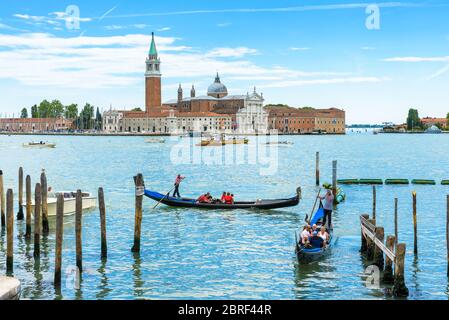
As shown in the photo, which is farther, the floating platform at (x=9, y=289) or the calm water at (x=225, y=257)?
the calm water at (x=225, y=257)

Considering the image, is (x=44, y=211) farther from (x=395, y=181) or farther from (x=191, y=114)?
(x=191, y=114)

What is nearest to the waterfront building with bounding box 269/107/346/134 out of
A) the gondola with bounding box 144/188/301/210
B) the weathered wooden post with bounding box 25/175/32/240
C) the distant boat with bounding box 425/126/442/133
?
the distant boat with bounding box 425/126/442/133

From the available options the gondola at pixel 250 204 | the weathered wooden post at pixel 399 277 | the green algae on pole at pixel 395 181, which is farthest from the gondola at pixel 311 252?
the green algae on pole at pixel 395 181

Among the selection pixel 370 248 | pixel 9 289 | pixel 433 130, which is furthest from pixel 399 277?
pixel 433 130

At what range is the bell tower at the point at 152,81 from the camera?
5241 inches

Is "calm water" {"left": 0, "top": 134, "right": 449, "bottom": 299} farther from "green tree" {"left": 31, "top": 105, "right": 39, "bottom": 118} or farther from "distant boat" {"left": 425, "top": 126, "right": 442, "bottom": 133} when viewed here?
"distant boat" {"left": 425, "top": 126, "right": 442, "bottom": 133}

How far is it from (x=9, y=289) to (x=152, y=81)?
128460 mm

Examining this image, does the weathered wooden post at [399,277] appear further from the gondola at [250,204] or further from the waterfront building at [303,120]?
the waterfront building at [303,120]

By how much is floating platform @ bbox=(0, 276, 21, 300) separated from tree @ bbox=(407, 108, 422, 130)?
159397mm

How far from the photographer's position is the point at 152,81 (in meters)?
134

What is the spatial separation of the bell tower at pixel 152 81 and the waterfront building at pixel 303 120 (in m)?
25.8
